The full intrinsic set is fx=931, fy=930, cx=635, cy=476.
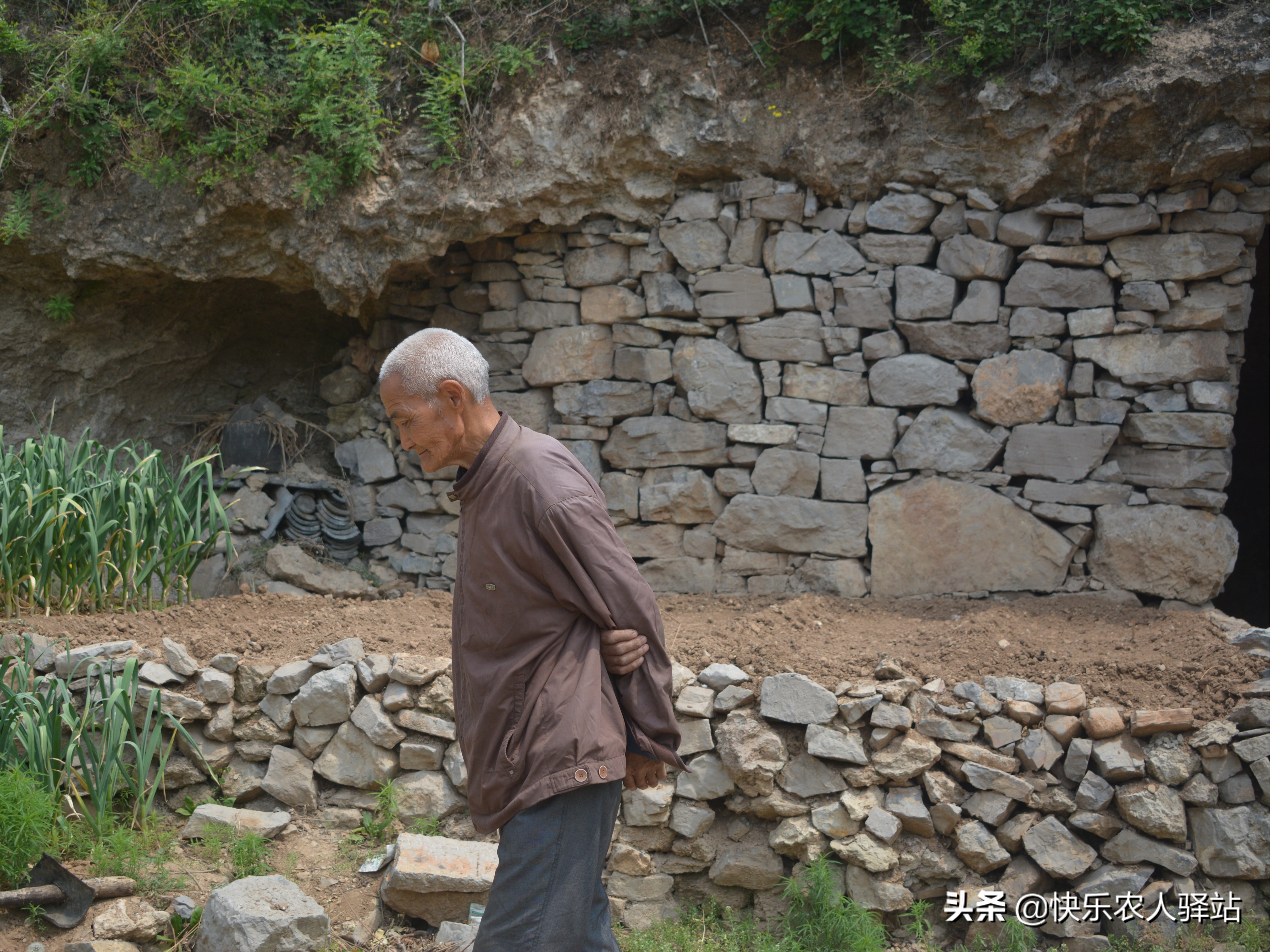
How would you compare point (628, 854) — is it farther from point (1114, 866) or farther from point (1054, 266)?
point (1054, 266)

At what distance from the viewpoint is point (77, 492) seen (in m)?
3.65

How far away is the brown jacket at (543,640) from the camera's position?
5.82 ft


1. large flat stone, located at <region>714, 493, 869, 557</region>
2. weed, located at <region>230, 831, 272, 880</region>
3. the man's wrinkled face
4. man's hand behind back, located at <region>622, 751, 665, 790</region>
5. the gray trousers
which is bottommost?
weed, located at <region>230, 831, 272, 880</region>

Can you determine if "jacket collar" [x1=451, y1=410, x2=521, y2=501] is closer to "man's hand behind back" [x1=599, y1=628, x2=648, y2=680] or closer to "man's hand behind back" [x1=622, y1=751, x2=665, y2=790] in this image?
"man's hand behind back" [x1=599, y1=628, x2=648, y2=680]

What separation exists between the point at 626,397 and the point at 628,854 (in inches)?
93.1

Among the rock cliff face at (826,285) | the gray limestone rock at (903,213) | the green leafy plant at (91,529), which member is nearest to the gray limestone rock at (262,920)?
the green leafy plant at (91,529)

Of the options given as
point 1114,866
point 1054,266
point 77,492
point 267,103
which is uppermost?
point 267,103

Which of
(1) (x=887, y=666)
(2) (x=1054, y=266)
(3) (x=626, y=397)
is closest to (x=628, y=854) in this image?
(1) (x=887, y=666)

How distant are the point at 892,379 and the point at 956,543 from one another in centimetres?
83

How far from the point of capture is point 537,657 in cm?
183

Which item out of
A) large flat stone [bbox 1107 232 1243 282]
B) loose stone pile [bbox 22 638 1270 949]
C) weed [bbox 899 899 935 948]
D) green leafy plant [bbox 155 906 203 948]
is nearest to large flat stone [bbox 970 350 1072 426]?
large flat stone [bbox 1107 232 1243 282]

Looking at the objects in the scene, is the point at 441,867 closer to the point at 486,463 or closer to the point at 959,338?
the point at 486,463

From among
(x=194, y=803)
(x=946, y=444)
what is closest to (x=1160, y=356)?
(x=946, y=444)

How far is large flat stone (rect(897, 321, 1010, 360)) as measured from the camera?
4.32 metres
